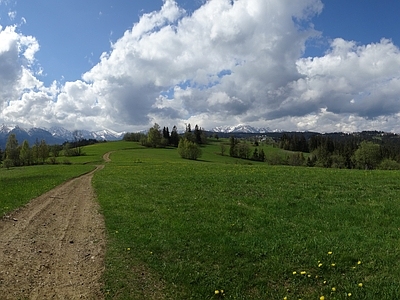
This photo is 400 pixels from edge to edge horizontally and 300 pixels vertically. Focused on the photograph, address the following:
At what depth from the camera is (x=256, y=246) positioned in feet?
37.0

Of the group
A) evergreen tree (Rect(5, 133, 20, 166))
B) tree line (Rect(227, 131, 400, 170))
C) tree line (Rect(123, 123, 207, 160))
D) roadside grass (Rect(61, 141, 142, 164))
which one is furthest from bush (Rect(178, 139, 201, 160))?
evergreen tree (Rect(5, 133, 20, 166))

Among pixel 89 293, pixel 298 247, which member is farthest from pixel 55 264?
pixel 298 247

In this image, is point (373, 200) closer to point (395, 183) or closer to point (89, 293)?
point (395, 183)

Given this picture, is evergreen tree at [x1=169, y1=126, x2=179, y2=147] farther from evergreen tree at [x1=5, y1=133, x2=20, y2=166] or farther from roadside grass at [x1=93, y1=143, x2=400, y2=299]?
roadside grass at [x1=93, y1=143, x2=400, y2=299]

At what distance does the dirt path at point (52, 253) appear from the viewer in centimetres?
869

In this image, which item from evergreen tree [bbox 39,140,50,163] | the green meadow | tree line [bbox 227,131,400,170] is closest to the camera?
the green meadow

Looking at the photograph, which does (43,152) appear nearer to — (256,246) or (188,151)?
(188,151)

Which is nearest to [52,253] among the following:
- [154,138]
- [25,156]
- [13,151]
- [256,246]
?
[256,246]

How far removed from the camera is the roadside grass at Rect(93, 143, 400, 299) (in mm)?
8570

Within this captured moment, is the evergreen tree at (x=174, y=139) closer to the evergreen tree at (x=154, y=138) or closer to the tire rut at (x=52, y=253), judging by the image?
the evergreen tree at (x=154, y=138)

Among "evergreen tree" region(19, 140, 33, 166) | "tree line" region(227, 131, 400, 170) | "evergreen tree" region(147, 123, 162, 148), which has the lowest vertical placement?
"tree line" region(227, 131, 400, 170)

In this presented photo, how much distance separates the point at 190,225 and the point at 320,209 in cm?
693

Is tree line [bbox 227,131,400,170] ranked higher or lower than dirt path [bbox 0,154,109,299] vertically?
lower

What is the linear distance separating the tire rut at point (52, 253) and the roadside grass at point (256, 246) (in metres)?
0.59
